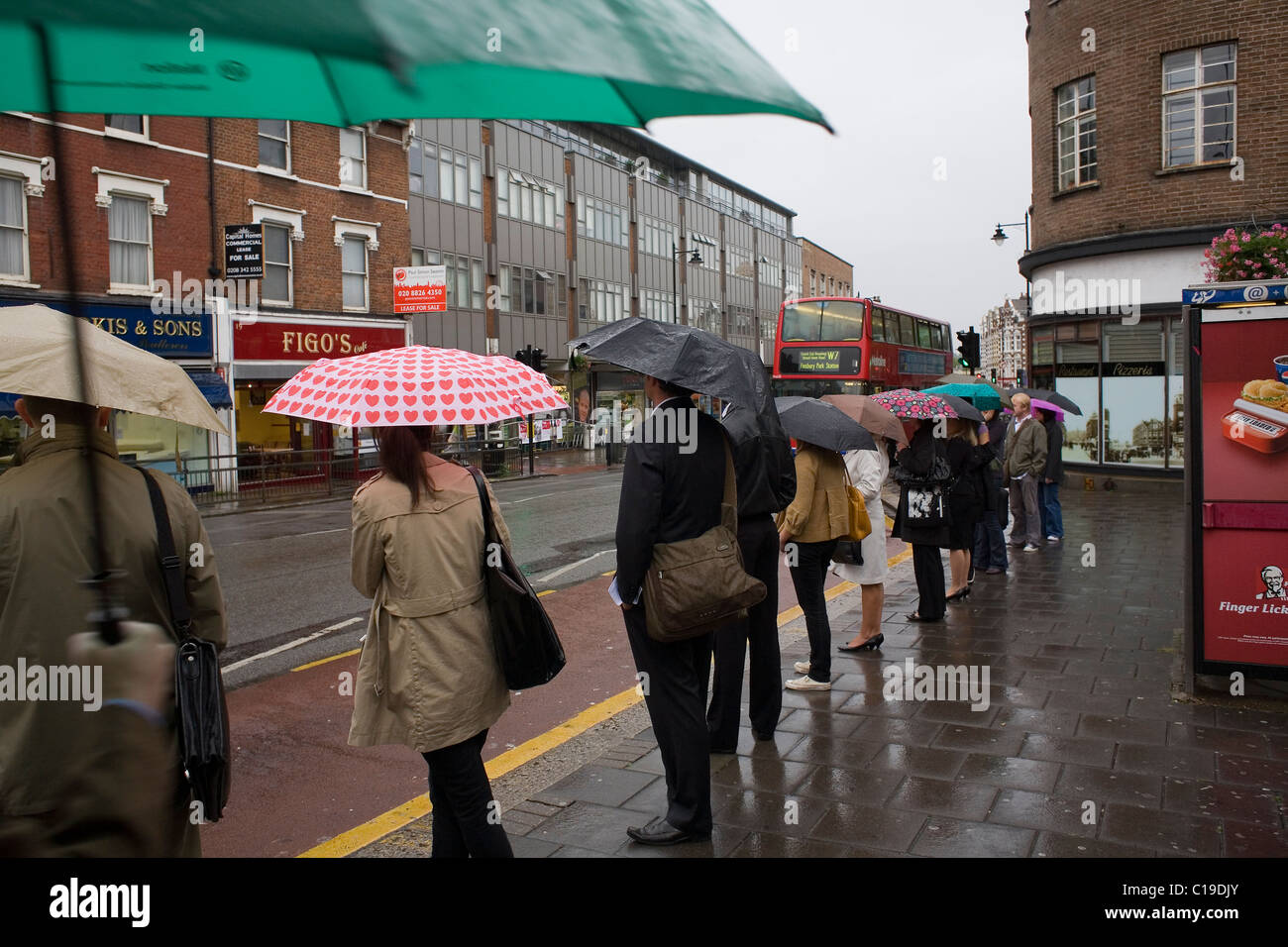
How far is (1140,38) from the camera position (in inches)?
709

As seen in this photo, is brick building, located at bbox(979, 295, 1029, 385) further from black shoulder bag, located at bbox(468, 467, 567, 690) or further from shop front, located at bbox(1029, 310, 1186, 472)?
black shoulder bag, located at bbox(468, 467, 567, 690)

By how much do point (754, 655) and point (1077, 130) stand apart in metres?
18.4

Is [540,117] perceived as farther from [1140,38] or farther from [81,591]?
[1140,38]

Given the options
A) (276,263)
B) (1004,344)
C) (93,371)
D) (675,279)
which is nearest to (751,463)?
(93,371)

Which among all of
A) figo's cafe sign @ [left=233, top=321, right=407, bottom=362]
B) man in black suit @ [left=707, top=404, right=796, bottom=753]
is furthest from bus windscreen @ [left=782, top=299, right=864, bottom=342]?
man in black suit @ [left=707, top=404, right=796, bottom=753]

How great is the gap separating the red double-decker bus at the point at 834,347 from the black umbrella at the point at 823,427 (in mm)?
16826

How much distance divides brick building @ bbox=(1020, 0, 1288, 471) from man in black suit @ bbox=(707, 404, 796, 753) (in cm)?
1582

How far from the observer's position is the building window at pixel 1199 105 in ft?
56.5

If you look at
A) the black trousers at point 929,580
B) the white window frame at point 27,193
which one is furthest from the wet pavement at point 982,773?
the white window frame at point 27,193

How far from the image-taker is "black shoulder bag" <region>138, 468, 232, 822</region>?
254cm

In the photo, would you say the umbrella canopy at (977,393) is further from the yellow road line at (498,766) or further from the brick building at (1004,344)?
the brick building at (1004,344)

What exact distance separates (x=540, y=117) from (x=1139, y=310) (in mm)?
19387

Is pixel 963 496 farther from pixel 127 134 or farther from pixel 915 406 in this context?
pixel 127 134

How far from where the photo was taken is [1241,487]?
18.5 feet
